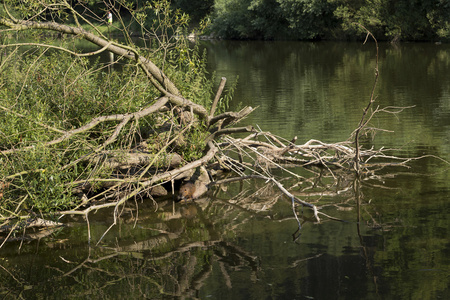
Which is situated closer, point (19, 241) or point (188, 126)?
point (19, 241)

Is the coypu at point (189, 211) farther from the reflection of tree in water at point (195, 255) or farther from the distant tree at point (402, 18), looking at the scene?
the distant tree at point (402, 18)

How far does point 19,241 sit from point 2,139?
1559 mm

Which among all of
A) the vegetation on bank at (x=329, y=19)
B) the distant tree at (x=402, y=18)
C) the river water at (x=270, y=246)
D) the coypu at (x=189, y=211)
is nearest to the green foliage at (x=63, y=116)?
the river water at (x=270, y=246)

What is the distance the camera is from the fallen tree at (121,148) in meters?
9.41

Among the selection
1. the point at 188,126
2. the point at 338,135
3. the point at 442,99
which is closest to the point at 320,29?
the point at 442,99

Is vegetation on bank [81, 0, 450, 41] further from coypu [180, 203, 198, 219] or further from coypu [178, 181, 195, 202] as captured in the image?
coypu [180, 203, 198, 219]

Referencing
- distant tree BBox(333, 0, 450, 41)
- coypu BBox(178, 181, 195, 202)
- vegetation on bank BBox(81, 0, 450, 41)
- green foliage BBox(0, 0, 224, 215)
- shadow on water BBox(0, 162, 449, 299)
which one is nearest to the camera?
shadow on water BBox(0, 162, 449, 299)

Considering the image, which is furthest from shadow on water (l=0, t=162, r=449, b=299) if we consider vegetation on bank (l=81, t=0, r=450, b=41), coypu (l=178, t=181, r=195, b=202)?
vegetation on bank (l=81, t=0, r=450, b=41)

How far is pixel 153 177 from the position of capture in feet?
33.6

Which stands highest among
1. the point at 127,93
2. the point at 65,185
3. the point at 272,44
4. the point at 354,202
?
the point at 127,93

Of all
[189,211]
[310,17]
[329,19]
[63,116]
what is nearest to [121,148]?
[63,116]

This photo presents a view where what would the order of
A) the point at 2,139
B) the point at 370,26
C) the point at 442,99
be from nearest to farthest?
the point at 2,139
the point at 442,99
the point at 370,26

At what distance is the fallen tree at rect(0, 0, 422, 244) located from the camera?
9406 mm

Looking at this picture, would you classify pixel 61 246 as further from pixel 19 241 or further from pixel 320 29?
pixel 320 29
